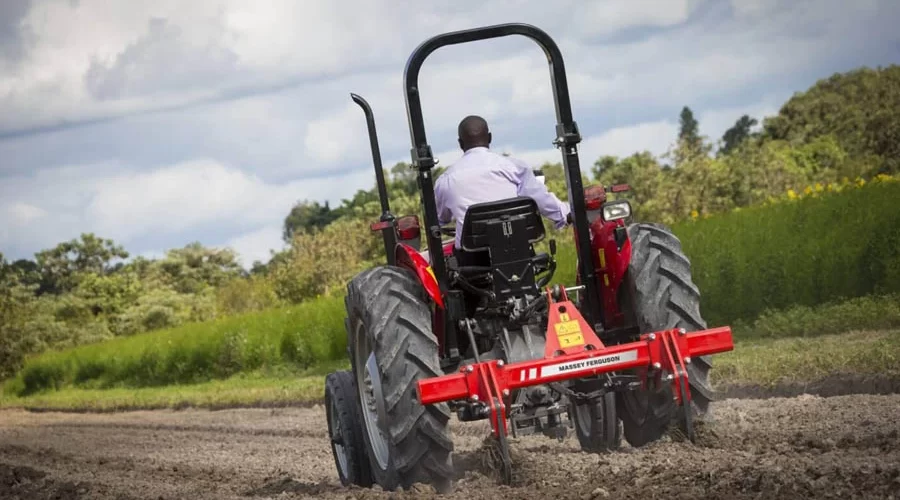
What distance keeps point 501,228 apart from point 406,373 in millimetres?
931

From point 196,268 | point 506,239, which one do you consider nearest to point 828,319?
point 506,239

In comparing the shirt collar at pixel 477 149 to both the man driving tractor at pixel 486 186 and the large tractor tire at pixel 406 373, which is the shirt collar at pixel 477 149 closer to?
the man driving tractor at pixel 486 186

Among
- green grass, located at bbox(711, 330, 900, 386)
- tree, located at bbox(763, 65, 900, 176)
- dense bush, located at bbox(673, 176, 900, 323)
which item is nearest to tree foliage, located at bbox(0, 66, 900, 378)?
tree, located at bbox(763, 65, 900, 176)

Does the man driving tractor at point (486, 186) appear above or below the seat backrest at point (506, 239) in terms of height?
above

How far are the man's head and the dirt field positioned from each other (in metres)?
1.81

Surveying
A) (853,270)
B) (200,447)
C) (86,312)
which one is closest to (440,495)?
(200,447)

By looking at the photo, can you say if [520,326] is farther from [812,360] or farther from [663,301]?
[812,360]

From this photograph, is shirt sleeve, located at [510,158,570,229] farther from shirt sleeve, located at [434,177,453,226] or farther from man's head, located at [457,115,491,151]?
shirt sleeve, located at [434,177,453,226]

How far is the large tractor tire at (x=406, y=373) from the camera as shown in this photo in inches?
241

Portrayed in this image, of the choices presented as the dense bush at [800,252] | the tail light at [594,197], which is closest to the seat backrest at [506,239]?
the tail light at [594,197]

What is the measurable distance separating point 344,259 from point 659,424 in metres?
23.6

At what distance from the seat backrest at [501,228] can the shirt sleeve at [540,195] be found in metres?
0.30

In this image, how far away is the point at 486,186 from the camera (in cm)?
671

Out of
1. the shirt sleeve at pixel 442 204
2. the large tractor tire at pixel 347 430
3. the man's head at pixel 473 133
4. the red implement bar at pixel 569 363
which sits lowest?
the large tractor tire at pixel 347 430
